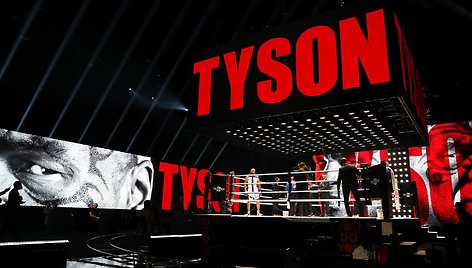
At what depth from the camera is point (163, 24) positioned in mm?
11734

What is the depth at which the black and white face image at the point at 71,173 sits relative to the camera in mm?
11711

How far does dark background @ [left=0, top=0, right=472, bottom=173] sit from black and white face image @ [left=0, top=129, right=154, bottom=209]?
105 centimetres

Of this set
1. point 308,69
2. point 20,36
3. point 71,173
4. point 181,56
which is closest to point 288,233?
point 308,69

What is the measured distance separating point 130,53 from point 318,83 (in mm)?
9665

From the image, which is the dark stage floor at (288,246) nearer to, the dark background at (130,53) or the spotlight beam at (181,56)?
the dark background at (130,53)

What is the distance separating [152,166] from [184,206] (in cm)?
316

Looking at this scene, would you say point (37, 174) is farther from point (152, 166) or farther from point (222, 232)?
point (222, 232)

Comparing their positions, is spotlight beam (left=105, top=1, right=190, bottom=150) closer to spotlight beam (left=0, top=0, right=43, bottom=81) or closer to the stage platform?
spotlight beam (left=0, top=0, right=43, bottom=81)

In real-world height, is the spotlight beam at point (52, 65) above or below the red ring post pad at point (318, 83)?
above

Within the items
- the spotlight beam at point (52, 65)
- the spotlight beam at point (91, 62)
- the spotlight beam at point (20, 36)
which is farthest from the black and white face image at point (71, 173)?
the spotlight beam at point (20, 36)

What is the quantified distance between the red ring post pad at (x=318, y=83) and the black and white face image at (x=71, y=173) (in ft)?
24.2

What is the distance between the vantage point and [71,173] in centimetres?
1324

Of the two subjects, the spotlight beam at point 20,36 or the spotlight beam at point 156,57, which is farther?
the spotlight beam at point 156,57

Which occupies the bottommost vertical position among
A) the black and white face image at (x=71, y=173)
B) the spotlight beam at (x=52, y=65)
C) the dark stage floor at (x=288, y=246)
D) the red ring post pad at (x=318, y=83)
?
the dark stage floor at (x=288, y=246)
